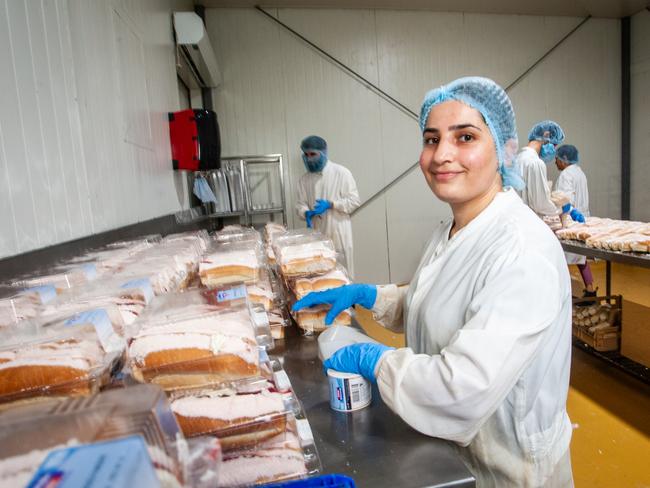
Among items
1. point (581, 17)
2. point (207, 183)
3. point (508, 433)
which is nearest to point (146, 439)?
point (508, 433)

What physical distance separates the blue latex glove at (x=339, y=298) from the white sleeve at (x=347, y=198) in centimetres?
294

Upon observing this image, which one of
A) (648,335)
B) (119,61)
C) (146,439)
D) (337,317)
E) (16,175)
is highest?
(119,61)

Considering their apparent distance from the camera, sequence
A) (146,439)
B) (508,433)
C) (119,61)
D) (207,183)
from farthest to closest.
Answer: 1. (207,183)
2. (119,61)
3. (508,433)
4. (146,439)

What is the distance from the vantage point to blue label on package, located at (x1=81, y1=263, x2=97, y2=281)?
115cm

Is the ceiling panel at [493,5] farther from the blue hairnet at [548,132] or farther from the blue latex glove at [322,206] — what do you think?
the blue latex glove at [322,206]

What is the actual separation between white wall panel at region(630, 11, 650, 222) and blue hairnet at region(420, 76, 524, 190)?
630cm

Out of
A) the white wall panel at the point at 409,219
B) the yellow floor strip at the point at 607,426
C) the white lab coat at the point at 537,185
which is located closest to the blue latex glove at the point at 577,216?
the white lab coat at the point at 537,185

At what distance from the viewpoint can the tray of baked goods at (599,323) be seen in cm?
306

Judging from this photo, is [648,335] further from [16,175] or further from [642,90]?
[642,90]

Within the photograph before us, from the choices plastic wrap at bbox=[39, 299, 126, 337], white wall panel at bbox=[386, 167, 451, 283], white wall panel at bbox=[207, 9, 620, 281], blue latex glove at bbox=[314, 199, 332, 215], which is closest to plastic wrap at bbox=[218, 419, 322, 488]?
plastic wrap at bbox=[39, 299, 126, 337]

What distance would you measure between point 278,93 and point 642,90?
5129 millimetres

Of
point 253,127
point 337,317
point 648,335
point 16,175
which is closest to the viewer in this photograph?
point 16,175

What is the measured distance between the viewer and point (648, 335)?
109 inches

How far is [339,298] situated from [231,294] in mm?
480
